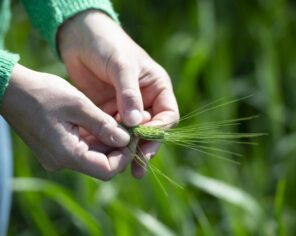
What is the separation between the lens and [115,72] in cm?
111

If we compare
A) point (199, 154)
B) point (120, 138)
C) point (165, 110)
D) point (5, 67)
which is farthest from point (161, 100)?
point (199, 154)

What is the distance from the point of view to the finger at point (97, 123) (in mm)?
997

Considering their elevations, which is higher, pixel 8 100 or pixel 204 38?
pixel 8 100

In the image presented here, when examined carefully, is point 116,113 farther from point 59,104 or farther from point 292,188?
point 292,188

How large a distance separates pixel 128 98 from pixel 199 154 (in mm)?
881

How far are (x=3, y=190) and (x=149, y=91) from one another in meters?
0.28

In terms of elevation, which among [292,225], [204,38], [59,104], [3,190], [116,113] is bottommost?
[292,225]

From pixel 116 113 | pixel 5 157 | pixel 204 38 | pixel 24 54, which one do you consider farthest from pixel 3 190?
pixel 204 38

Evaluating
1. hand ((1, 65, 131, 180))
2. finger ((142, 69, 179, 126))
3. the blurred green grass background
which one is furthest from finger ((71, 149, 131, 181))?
the blurred green grass background

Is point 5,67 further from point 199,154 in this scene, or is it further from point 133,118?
point 199,154

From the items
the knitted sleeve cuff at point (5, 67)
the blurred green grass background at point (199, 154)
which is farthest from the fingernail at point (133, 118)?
the blurred green grass background at point (199, 154)

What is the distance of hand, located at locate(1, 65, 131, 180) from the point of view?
0.99 metres

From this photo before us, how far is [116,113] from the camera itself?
3.83 feet

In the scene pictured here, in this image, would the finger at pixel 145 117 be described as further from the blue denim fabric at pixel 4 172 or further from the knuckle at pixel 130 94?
the blue denim fabric at pixel 4 172
